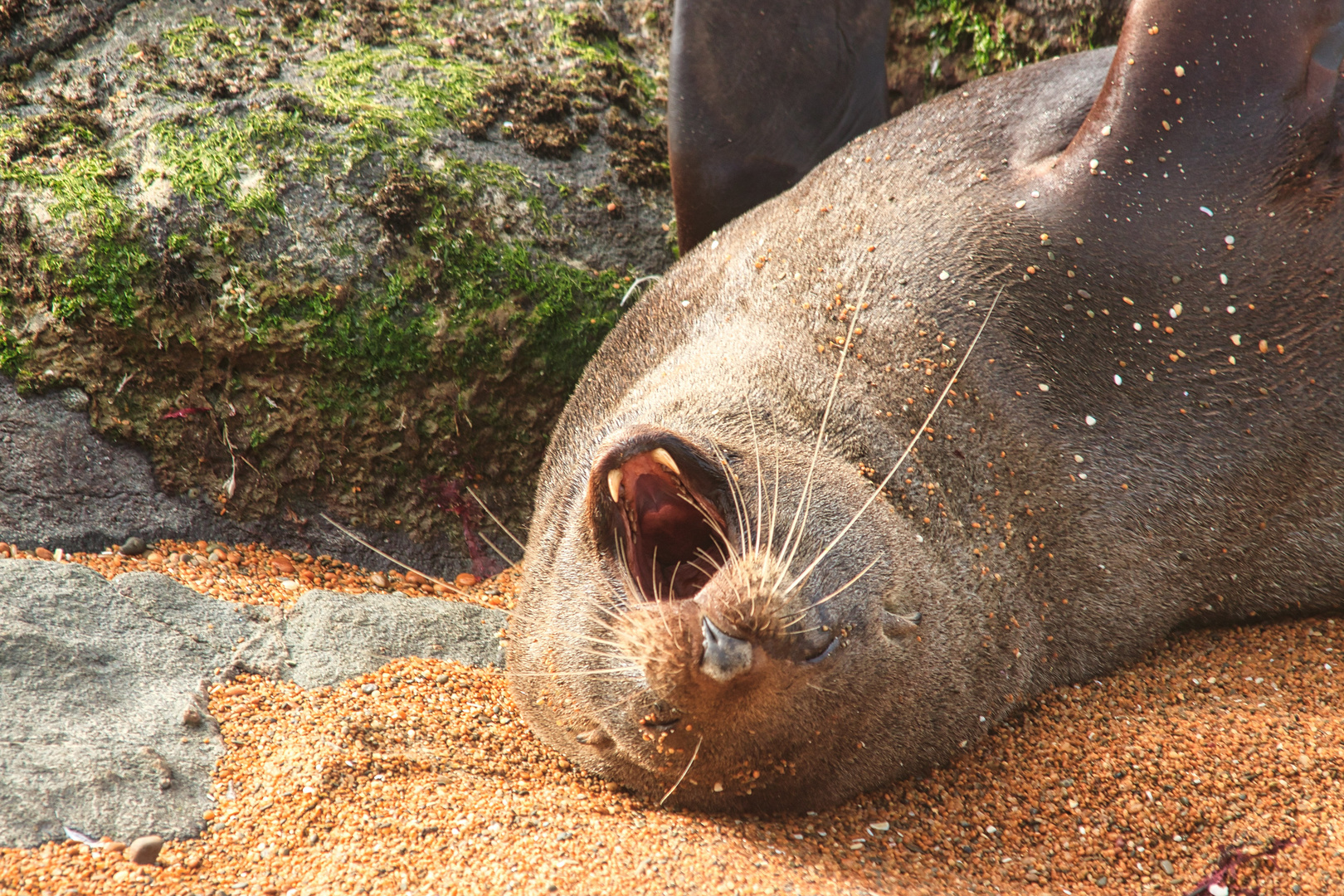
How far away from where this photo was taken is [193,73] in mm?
4188

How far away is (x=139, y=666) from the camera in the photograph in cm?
288

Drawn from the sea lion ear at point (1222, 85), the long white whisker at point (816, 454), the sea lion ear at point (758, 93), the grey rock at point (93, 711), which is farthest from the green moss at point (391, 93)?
the sea lion ear at point (1222, 85)

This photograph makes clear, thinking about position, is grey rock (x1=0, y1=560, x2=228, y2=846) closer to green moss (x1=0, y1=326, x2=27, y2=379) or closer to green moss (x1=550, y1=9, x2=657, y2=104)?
green moss (x1=0, y1=326, x2=27, y2=379)

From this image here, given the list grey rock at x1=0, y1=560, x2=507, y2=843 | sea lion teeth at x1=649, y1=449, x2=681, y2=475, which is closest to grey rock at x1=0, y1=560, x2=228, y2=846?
grey rock at x1=0, y1=560, x2=507, y2=843

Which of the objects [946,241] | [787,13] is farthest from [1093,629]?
[787,13]

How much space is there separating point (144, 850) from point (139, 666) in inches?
30.0

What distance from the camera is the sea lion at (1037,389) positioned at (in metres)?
2.75

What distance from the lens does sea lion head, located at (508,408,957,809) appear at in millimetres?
2160

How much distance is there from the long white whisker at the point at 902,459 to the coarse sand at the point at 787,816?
71 cm

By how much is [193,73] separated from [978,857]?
13.5 feet

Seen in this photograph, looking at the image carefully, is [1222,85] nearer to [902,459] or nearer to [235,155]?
[902,459]

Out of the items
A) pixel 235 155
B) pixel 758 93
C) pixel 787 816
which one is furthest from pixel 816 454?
pixel 235 155

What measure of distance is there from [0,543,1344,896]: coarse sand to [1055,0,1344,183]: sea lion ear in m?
1.62

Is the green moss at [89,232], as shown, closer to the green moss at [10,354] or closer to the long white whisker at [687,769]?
the green moss at [10,354]
